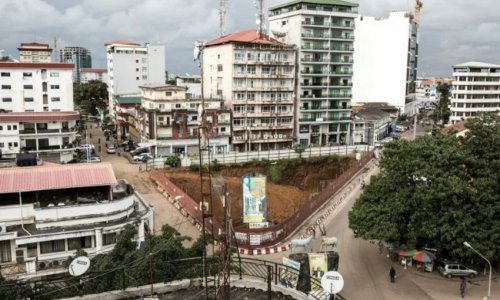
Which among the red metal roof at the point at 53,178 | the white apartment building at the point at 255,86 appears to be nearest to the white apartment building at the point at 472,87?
the white apartment building at the point at 255,86

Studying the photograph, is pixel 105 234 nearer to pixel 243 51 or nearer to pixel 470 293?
pixel 470 293

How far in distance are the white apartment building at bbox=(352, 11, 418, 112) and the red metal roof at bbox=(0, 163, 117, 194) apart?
233ft

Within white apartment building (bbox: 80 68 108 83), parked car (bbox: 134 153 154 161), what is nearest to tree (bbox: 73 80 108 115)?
white apartment building (bbox: 80 68 108 83)

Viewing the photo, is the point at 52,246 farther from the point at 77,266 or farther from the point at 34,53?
the point at 34,53

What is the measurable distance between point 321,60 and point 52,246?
43340 millimetres

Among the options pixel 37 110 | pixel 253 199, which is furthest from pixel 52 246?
pixel 37 110

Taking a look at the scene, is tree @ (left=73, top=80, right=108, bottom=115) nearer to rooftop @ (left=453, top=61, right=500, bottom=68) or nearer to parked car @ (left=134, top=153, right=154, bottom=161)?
parked car @ (left=134, top=153, right=154, bottom=161)

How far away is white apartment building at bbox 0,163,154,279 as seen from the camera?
22.2 meters

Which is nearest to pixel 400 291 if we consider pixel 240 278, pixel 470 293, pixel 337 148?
pixel 470 293

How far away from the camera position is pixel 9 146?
1666 inches

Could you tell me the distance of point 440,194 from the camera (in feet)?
74.5

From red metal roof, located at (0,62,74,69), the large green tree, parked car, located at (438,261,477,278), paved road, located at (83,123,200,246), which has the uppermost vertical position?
red metal roof, located at (0,62,74,69)

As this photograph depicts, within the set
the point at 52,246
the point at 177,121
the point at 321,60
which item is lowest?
the point at 52,246

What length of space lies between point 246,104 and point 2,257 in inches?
1385
